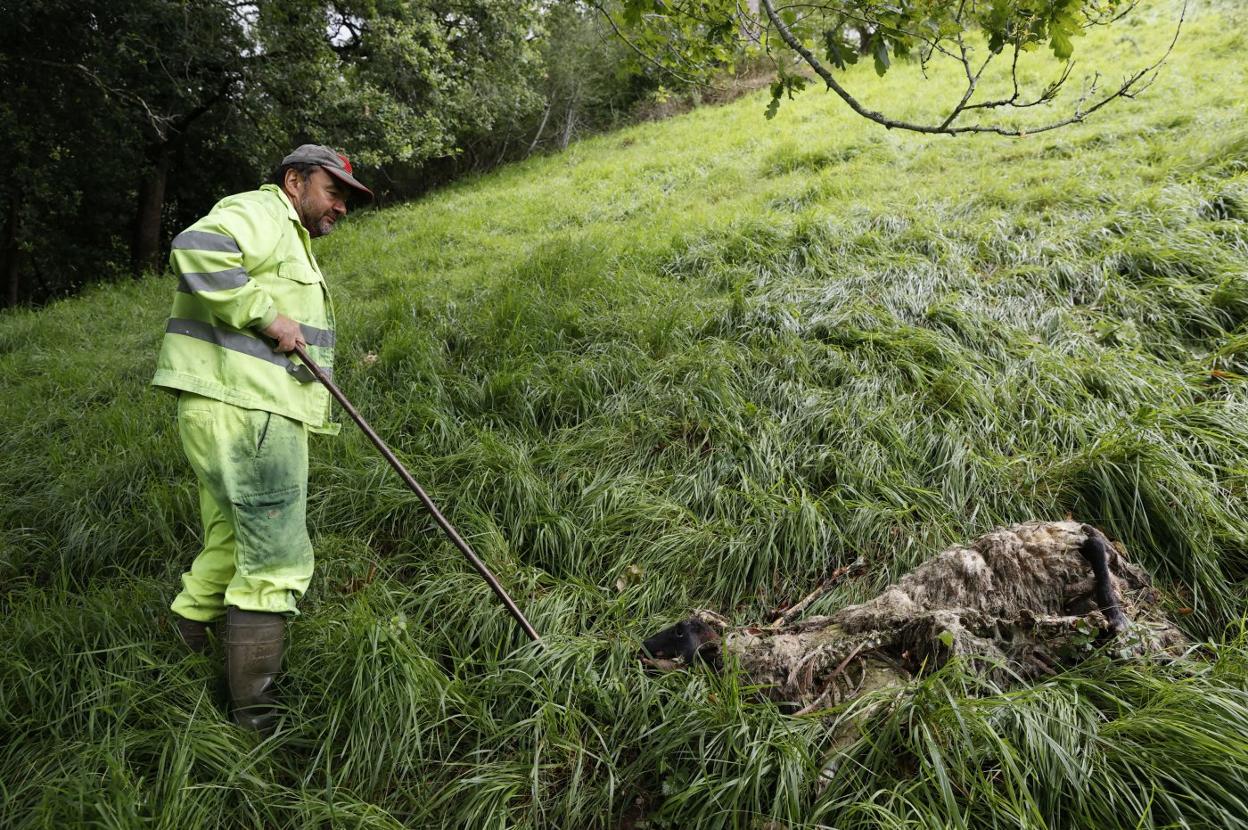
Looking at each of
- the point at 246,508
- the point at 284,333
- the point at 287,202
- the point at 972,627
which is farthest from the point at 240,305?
the point at 972,627

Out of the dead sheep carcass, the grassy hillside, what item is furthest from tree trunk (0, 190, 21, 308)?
the dead sheep carcass

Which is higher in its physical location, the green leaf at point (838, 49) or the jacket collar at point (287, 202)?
the green leaf at point (838, 49)

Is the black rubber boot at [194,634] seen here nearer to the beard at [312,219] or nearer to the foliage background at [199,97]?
the beard at [312,219]

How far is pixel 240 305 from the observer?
2.16 m

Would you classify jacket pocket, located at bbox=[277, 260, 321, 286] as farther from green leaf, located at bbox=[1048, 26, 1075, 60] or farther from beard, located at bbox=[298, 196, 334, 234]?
green leaf, located at bbox=[1048, 26, 1075, 60]

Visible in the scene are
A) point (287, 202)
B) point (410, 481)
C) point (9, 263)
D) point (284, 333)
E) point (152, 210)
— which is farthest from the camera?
point (9, 263)

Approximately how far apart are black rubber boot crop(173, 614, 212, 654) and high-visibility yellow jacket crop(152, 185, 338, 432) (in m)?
0.86

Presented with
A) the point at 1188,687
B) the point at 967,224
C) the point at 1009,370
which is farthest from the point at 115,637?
the point at 967,224

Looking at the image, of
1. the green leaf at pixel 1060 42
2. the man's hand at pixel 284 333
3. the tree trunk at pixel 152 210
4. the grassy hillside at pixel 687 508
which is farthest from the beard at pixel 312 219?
the tree trunk at pixel 152 210

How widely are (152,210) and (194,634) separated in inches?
541

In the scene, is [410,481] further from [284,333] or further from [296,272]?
[296,272]

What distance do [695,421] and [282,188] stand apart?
2.35 meters

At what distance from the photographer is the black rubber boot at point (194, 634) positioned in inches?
96.6

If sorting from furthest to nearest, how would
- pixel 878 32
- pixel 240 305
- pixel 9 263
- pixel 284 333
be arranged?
pixel 9 263 < pixel 878 32 < pixel 284 333 < pixel 240 305
